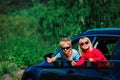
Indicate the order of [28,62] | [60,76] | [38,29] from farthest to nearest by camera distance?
[38,29]
[28,62]
[60,76]

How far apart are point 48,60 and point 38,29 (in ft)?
101

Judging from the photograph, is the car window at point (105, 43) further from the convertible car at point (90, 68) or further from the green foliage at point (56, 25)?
the green foliage at point (56, 25)

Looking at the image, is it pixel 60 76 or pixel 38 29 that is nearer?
pixel 60 76

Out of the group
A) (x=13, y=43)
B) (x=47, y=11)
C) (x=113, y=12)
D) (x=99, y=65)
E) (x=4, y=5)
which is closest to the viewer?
(x=99, y=65)

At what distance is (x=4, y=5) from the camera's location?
171 feet

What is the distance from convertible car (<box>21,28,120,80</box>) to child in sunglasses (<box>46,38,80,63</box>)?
125mm

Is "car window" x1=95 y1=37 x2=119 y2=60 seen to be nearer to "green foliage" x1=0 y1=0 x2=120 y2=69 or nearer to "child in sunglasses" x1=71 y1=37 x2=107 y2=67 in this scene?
"child in sunglasses" x1=71 y1=37 x2=107 y2=67

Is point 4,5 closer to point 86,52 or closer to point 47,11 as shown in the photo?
point 47,11

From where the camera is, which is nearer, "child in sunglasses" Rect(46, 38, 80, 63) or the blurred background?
"child in sunglasses" Rect(46, 38, 80, 63)

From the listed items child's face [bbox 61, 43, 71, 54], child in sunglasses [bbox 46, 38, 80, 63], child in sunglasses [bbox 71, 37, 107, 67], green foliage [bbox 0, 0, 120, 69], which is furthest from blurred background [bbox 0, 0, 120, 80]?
child in sunglasses [bbox 71, 37, 107, 67]

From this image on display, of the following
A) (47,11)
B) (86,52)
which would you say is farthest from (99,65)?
(47,11)

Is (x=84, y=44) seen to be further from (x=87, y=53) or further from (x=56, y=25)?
(x=56, y=25)

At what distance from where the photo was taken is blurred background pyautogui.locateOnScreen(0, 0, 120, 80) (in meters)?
16.6

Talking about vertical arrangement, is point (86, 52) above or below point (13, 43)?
above
